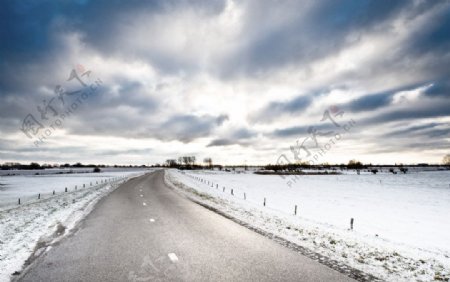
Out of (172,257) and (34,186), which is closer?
(172,257)

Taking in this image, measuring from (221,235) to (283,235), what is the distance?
2.41 m

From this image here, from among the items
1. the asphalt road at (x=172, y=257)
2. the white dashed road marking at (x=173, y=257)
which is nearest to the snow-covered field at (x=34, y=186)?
the asphalt road at (x=172, y=257)

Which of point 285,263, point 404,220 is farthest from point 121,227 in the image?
point 404,220

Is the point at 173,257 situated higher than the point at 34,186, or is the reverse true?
the point at 173,257

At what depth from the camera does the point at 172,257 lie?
8.08 metres

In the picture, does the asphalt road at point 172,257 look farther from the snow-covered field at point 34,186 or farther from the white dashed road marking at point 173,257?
the snow-covered field at point 34,186

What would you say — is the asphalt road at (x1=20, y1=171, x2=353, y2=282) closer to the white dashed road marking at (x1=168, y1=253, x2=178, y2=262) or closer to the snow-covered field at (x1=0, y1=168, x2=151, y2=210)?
the white dashed road marking at (x1=168, y1=253, x2=178, y2=262)

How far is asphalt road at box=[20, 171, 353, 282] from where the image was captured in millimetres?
6785

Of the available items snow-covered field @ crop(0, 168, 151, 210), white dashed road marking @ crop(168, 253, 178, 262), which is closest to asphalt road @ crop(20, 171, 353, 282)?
white dashed road marking @ crop(168, 253, 178, 262)

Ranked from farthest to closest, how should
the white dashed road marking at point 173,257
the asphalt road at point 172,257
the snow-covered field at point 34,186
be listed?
the snow-covered field at point 34,186
the white dashed road marking at point 173,257
the asphalt road at point 172,257

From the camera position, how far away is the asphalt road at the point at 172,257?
22.3ft

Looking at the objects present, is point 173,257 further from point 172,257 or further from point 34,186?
point 34,186

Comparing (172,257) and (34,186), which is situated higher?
(172,257)

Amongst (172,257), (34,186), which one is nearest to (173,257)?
Result: (172,257)
